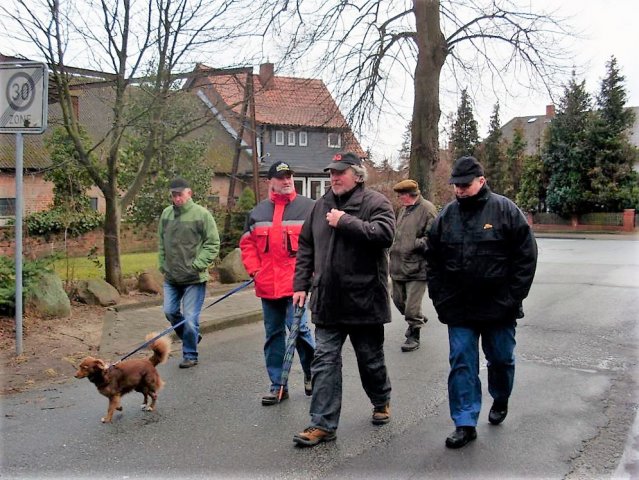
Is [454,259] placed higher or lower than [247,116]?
lower

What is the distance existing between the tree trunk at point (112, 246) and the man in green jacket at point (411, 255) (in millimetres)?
5574

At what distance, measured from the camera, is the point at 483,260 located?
4.53m

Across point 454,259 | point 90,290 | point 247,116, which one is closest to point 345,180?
point 454,259

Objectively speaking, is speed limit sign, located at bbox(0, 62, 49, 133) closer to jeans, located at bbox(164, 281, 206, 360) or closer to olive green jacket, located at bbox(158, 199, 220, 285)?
olive green jacket, located at bbox(158, 199, 220, 285)

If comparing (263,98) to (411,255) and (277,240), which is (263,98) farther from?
(277,240)

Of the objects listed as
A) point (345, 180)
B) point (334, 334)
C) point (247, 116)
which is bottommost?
point (334, 334)

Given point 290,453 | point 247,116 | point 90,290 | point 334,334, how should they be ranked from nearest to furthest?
point 290,453
point 334,334
point 90,290
point 247,116

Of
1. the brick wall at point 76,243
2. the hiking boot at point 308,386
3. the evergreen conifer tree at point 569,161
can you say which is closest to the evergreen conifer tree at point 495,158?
the evergreen conifer tree at point 569,161

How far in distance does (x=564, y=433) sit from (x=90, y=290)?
7371 mm

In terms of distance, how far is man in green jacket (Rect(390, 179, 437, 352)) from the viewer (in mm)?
7418

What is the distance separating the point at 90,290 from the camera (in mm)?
9906

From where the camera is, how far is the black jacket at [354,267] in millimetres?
4613

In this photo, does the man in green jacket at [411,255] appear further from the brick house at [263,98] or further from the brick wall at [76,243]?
the brick wall at [76,243]

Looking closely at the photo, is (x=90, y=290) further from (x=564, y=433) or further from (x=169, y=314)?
(x=564, y=433)
